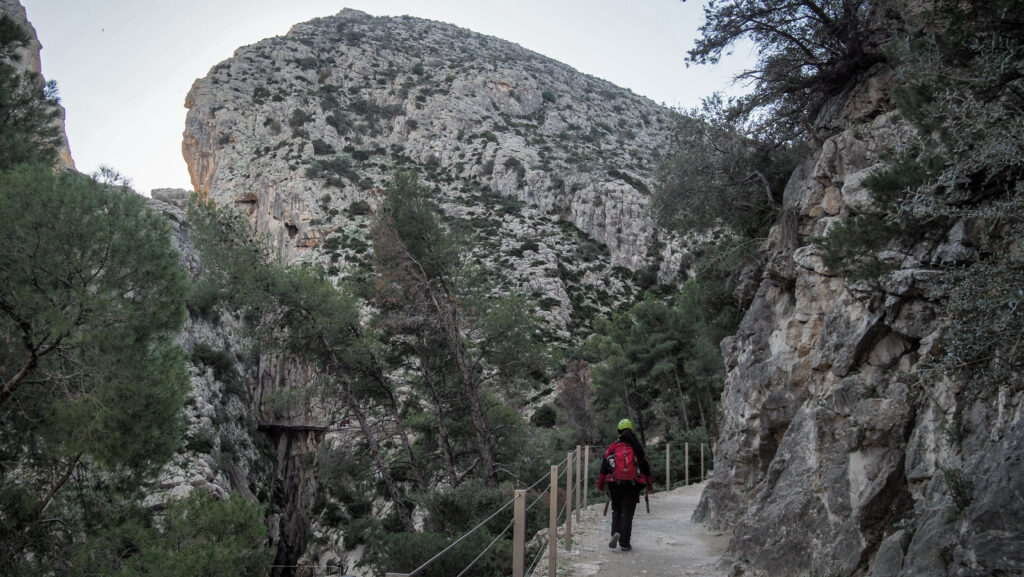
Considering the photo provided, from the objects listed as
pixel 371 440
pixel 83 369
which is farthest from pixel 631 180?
pixel 83 369

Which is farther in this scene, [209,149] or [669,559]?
[209,149]

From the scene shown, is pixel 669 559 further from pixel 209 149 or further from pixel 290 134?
pixel 209 149

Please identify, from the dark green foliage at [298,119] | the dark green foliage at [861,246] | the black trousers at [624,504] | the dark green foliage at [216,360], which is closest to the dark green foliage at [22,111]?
the black trousers at [624,504]

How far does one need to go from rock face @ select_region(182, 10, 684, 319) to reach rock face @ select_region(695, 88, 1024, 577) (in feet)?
80.0

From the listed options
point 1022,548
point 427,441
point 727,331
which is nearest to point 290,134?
point 427,441

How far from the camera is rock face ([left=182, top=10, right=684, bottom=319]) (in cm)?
4094

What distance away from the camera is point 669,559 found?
7.09m

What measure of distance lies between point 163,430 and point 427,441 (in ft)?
28.6

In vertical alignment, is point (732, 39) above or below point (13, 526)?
above

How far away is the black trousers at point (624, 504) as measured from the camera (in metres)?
7.30

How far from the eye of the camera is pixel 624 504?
24.3 ft

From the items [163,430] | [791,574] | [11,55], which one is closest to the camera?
[791,574]

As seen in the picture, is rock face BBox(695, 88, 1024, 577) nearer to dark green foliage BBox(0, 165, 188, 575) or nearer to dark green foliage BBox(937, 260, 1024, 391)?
dark green foliage BBox(937, 260, 1024, 391)

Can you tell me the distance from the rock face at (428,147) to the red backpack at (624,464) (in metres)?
25.5
